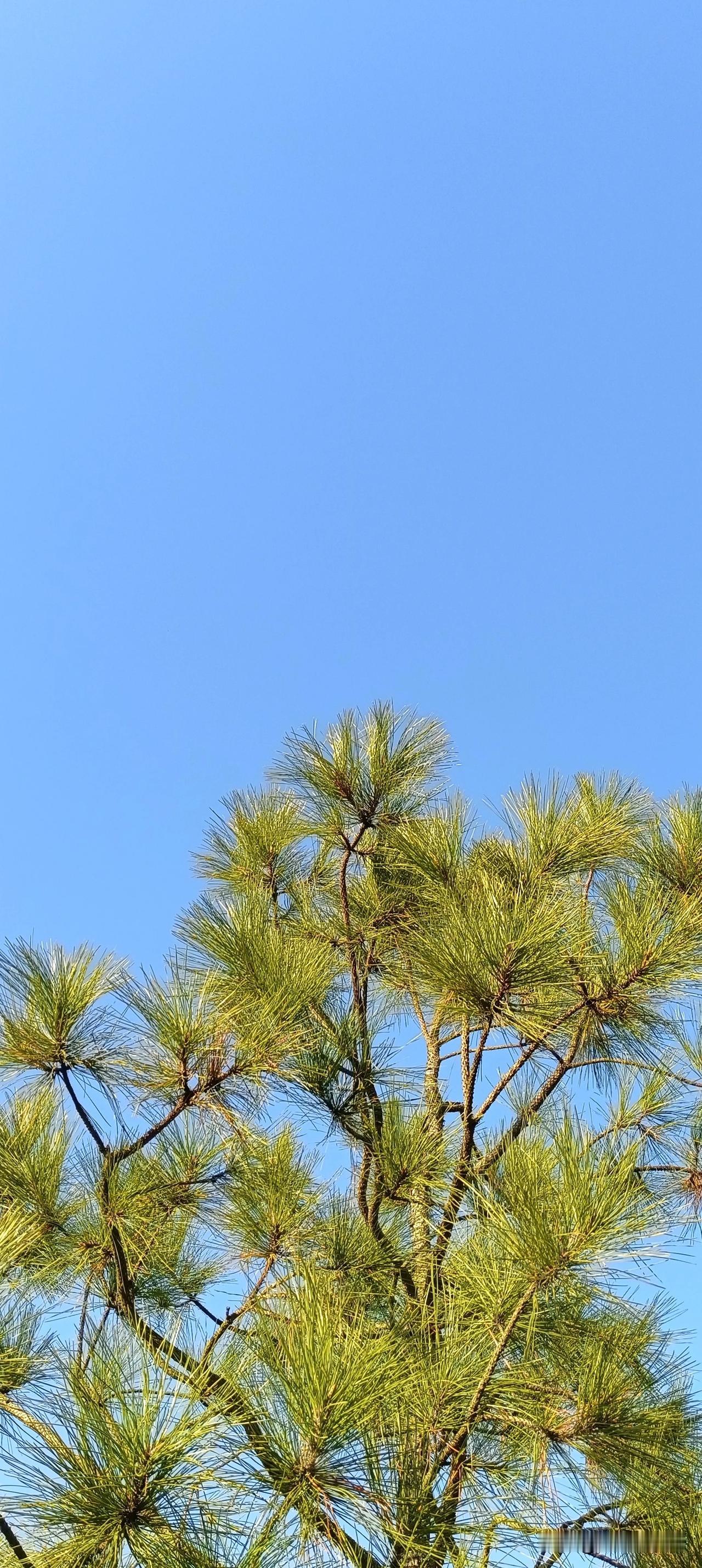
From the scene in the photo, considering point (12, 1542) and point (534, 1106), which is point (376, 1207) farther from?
point (12, 1542)

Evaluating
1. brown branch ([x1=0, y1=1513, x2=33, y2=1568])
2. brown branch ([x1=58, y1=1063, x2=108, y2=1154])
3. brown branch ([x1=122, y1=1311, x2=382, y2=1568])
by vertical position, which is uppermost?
brown branch ([x1=58, y1=1063, x2=108, y2=1154])

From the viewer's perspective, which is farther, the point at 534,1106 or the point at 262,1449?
the point at 534,1106

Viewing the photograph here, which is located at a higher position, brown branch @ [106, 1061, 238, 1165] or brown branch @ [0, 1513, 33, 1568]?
brown branch @ [106, 1061, 238, 1165]

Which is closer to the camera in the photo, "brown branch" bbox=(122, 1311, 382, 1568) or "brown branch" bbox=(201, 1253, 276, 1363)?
"brown branch" bbox=(122, 1311, 382, 1568)

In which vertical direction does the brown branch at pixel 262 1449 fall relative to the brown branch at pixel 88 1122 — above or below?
below

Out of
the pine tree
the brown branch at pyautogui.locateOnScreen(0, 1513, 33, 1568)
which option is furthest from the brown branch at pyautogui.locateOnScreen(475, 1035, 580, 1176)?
the brown branch at pyautogui.locateOnScreen(0, 1513, 33, 1568)

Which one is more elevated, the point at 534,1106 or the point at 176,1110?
the point at 534,1106

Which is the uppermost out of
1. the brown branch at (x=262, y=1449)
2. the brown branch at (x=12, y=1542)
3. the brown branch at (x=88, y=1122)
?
the brown branch at (x=88, y=1122)

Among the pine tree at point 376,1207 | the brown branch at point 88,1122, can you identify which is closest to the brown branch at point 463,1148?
the pine tree at point 376,1207

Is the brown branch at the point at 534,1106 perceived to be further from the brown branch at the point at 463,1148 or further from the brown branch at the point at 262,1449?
the brown branch at the point at 262,1449

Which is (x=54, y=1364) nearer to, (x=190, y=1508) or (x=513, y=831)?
(x=190, y=1508)

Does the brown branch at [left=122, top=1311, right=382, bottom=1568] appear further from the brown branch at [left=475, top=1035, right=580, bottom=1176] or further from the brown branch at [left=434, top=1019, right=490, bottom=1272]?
the brown branch at [left=475, top=1035, right=580, bottom=1176]

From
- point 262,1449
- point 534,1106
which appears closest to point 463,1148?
point 534,1106

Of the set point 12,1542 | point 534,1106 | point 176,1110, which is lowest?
point 12,1542
